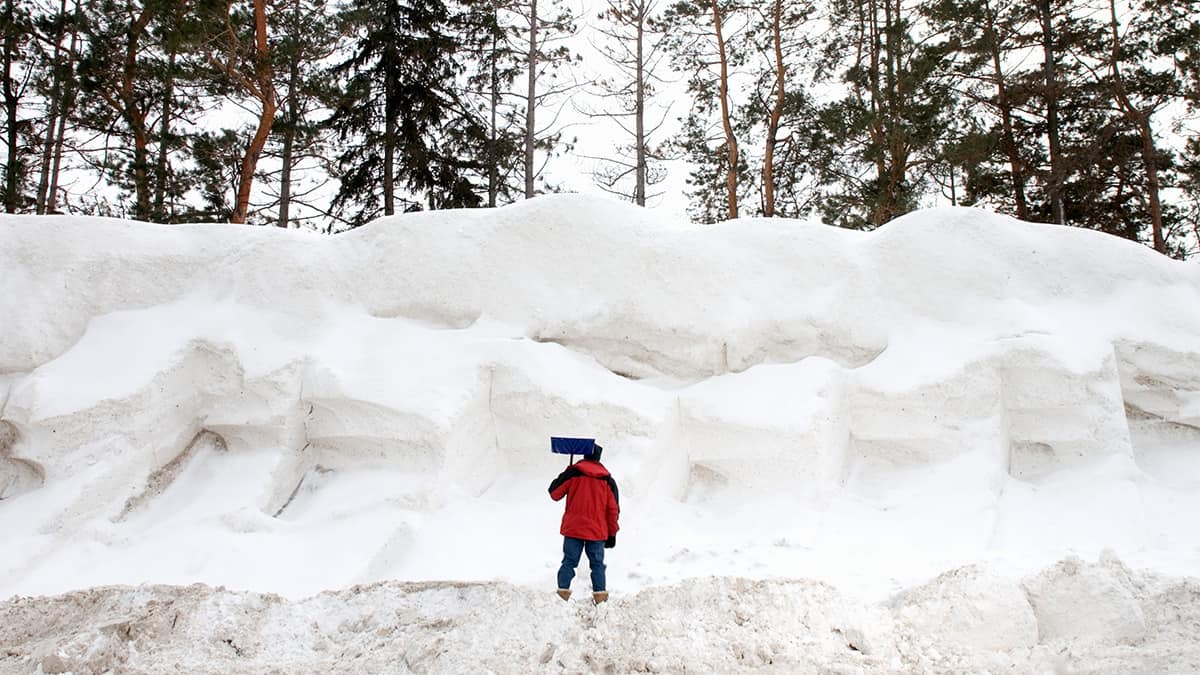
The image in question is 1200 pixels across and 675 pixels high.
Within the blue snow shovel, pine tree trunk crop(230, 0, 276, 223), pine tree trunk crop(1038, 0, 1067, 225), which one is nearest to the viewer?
the blue snow shovel

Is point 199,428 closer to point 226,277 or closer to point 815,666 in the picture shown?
point 226,277

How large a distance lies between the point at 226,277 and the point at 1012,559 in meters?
7.58

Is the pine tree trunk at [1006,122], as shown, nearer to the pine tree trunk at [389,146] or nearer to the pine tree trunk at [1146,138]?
the pine tree trunk at [1146,138]

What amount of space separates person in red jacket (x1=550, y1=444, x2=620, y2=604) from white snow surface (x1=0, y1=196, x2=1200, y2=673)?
238mm

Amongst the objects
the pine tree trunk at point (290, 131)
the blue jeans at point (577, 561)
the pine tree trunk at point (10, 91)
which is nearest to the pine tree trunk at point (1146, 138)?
the blue jeans at point (577, 561)

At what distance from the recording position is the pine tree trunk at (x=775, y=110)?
16716 millimetres

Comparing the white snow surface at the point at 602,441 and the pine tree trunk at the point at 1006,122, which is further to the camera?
the pine tree trunk at the point at 1006,122

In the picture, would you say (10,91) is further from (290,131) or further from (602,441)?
(602,441)

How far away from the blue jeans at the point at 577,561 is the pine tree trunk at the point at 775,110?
513 inches

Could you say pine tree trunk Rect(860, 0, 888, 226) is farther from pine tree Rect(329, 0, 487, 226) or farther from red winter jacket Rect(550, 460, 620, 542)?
red winter jacket Rect(550, 460, 620, 542)

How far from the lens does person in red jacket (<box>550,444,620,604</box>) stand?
524 cm

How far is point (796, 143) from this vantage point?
17562 mm

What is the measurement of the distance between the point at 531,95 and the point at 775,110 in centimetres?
558

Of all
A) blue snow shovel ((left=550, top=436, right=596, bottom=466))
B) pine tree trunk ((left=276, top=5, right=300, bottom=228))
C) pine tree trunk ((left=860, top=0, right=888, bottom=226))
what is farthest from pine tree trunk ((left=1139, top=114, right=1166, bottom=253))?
pine tree trunk ((left=276, top=5, right=300, bottom=228))
